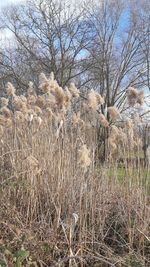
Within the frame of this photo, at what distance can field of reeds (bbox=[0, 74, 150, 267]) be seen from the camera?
3.79 m

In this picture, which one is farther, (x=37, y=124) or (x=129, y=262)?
(x=37, y=124)

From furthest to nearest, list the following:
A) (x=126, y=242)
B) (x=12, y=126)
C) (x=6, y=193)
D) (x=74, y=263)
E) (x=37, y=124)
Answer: (x=12, y=126) < (x=37, y=124) < (x=6, y=193) < (x=126, y=242) < (x=74, y=263)

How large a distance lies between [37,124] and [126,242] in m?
2.05

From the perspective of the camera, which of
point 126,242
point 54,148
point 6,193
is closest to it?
point 126,242

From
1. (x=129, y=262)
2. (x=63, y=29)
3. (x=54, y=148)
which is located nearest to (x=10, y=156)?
(x=54, y=148)

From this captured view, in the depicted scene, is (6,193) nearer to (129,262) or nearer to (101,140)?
(129,262)

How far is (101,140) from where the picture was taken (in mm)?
6285

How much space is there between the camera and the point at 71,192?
439cm

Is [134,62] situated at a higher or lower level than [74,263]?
higher

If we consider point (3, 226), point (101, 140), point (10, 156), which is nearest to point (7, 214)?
point (3, 226)

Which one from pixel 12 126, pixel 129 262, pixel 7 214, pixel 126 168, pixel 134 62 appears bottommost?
pixel 129 262

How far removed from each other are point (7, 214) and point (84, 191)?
27.5 inches

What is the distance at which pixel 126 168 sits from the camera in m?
4.65

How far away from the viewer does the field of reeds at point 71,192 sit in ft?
12.4
